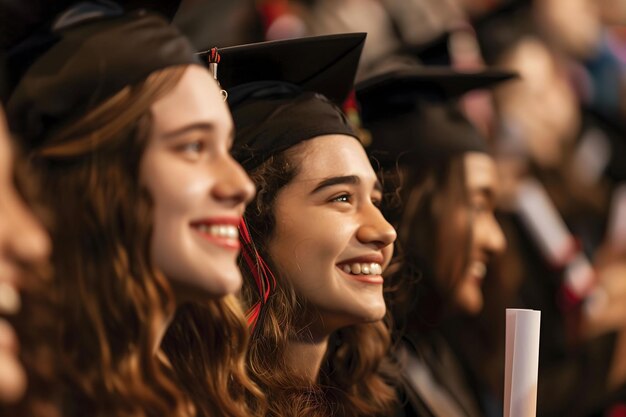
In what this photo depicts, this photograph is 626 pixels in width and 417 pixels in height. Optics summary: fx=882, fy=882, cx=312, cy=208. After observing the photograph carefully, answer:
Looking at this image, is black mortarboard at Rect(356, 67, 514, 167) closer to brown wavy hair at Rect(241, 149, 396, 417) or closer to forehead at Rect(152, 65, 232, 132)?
brown wavy hair at Rect(241, 149, 396, 417)

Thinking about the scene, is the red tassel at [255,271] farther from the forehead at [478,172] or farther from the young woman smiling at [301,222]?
the forehead at [478,172]

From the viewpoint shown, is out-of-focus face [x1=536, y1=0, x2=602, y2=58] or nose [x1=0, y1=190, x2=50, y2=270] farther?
out-of-focus face [x1=536, y1=0, x2=602, y2=58]

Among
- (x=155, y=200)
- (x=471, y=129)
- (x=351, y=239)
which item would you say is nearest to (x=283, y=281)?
(x=351, y=239)

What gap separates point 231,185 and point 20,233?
236 mm

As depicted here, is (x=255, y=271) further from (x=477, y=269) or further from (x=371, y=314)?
(x=477, y=269)

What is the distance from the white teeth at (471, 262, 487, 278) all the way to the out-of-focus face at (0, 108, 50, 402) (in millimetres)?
1400

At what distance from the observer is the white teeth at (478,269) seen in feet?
6.85

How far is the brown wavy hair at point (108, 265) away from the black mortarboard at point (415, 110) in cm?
91

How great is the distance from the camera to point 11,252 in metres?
0.82

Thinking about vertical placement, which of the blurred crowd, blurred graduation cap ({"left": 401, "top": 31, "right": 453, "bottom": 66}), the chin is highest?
blurred graduation cap ({"left": 401, "top": 31, "right": 453, "bottom": 66})

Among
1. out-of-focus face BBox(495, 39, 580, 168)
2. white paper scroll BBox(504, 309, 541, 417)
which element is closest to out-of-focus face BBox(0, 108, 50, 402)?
white paper scroll BBox(504, 309, 541, 417)

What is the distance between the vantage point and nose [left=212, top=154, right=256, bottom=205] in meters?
0.96

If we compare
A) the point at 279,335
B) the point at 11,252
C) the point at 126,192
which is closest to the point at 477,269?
the point at 279,335

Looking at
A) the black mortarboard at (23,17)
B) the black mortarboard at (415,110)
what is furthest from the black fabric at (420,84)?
the black mortarboard at (23,17)
